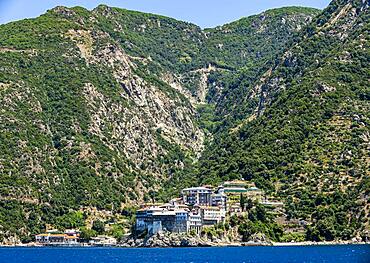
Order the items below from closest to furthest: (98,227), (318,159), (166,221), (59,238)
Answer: (166,221)
(59,238)
(318,159)
(98,227)

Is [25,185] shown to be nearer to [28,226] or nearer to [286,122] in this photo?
[28,226]

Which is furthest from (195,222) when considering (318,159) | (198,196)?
(318,159)

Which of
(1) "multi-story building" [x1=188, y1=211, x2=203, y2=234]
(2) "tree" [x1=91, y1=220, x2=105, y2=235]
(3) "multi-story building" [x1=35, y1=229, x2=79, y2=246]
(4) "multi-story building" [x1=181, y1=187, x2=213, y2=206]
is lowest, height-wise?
(3) "multi-story building" [x1=35, y1=229, x2=79, y2=246]

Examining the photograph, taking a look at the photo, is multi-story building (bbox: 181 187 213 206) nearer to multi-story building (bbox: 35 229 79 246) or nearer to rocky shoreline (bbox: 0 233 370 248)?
rocky shoreline (bbox: 0 233 370 248)

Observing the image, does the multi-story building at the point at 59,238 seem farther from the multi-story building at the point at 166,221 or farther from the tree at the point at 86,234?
the multi-story building at the point at 166,221

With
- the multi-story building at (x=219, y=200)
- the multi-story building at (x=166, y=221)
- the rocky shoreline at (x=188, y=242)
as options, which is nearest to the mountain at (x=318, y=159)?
the rocky shoreline at (x=188, y=242)

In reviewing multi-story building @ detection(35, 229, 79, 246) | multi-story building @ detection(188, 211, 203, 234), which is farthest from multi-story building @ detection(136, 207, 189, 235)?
multi-story building @ detection(35, 229, 79, 246)

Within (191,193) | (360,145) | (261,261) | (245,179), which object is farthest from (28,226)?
(261,261)

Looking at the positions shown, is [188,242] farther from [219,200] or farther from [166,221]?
[219,200]
